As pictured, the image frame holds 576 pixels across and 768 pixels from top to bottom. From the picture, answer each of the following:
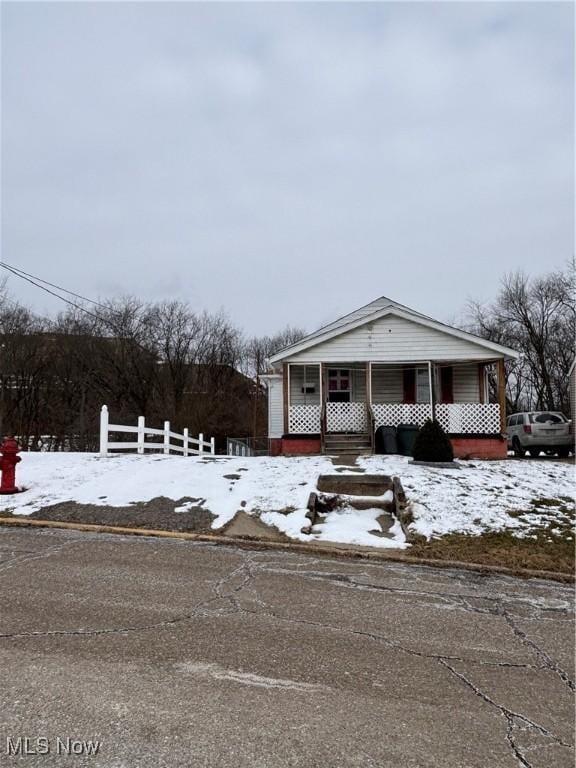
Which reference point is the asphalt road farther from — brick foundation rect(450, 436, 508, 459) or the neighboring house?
the neighboring house

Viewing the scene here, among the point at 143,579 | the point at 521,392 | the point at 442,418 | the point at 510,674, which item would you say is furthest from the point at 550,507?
the point at 521,392

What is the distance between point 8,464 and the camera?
859 centimetres

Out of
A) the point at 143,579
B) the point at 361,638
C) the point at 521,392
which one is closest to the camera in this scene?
the point at 361,638

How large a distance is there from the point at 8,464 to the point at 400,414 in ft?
36.5

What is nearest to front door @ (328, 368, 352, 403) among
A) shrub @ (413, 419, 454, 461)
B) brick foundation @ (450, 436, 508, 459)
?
brick foundation @ (450, 436, 508, 459)

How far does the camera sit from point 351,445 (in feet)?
52.2

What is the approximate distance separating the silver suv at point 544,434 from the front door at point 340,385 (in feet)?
20.6

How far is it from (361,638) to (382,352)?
13357 millimetres

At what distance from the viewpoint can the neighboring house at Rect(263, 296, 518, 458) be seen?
51.8 ft

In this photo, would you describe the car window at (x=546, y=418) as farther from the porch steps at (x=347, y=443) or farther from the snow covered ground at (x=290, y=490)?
the snow covered ground at (x=290, y=490)

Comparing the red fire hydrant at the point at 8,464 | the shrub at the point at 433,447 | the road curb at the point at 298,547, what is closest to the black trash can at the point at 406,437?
the shrub at the point at 433,447

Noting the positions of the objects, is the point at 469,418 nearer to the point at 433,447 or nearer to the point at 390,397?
the point at 390,397

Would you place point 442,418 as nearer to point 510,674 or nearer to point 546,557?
point 546,557

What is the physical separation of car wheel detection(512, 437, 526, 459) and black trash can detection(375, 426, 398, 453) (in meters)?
6.00
